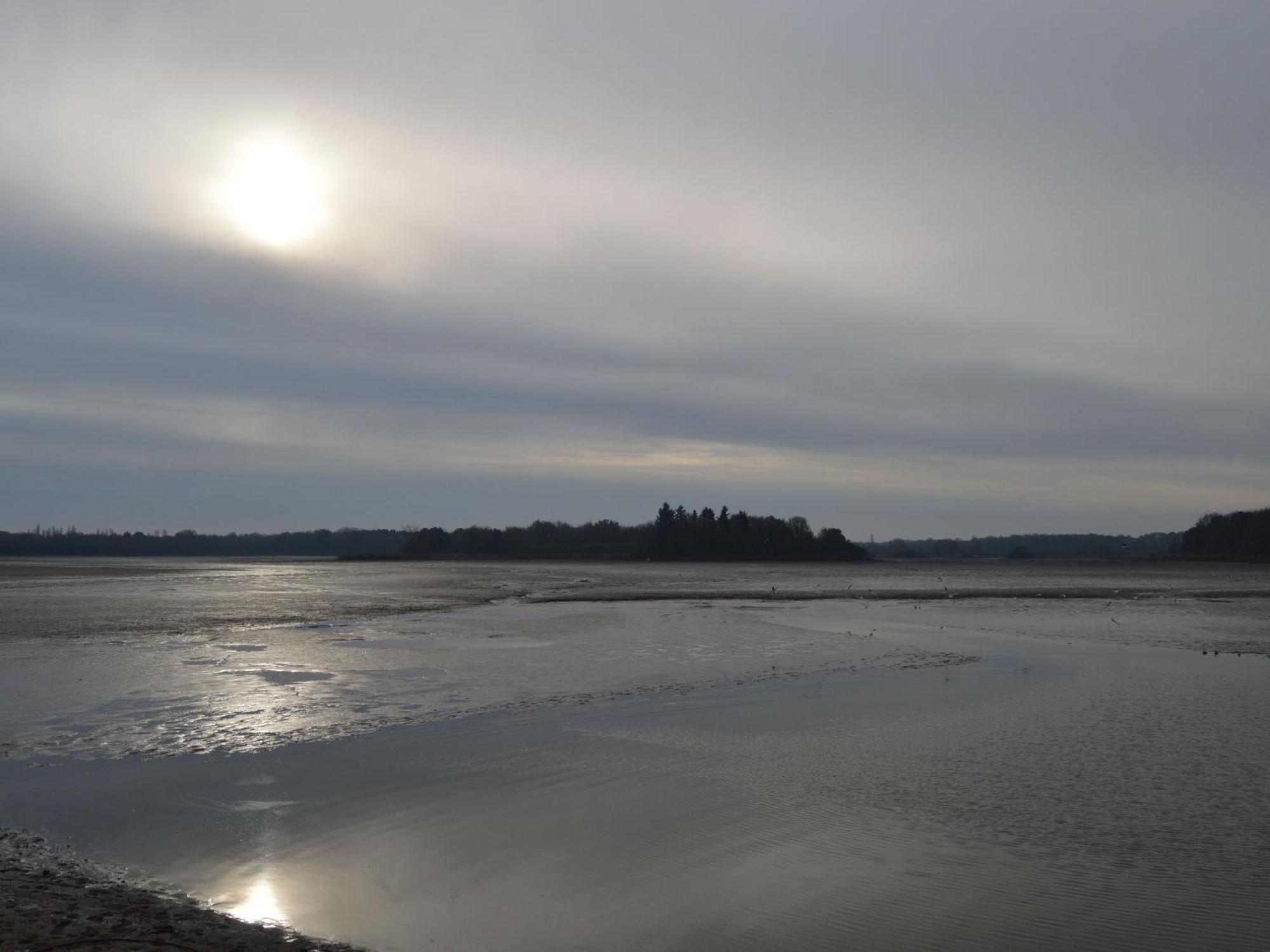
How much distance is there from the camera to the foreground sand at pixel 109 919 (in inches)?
254

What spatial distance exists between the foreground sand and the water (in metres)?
0.37

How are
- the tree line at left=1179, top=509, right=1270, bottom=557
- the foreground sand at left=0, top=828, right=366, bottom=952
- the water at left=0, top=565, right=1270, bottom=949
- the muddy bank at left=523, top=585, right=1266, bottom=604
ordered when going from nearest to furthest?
the foreground sand at left=0, top=828, right=366, bottom=952
the water at left=0, top=565, right=1270, bottom=949
the muddy bank at left=523, top=585, right=1266, bottom=604
the tree line at left=1179, top=509, right=1270, bottom=557

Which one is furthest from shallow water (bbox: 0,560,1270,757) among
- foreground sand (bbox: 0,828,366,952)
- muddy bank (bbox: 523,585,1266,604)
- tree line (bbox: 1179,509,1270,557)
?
tree line (bbox: 1179,509,1270,557)

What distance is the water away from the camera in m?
7.60

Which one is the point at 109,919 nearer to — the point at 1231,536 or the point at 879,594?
the point at 879,594

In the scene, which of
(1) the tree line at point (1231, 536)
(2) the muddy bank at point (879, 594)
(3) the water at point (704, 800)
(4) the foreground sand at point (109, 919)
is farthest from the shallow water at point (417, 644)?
(1) the tree line at point (1231, 536)

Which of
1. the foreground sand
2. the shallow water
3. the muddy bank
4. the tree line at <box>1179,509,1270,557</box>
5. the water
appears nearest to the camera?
the foreground sand

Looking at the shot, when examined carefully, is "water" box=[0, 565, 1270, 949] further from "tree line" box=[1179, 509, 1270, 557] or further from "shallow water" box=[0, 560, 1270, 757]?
"tree line" box=[1179, 509, 1270, 557]

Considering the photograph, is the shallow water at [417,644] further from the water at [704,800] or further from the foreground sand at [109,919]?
the foreground sand at [109,919]

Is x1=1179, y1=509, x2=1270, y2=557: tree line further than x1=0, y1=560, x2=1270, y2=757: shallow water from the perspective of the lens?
Yes

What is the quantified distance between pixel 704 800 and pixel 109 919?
19.7 feet

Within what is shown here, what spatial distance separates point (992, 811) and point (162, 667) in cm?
1753

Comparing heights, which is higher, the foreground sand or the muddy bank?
the muddy bank

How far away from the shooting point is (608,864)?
8.81 m
